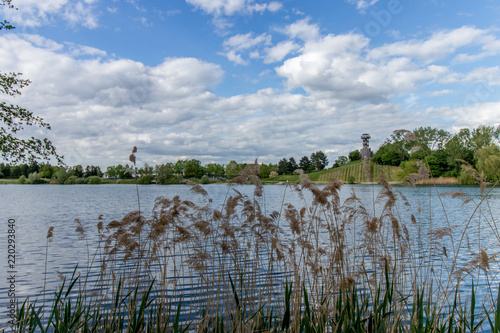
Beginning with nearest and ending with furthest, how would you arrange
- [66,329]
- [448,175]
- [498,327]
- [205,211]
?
[498,327]
[66,329]
[205,211]
[448,175]

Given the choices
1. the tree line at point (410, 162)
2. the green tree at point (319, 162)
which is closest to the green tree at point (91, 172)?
the tree line at point (410, 162)

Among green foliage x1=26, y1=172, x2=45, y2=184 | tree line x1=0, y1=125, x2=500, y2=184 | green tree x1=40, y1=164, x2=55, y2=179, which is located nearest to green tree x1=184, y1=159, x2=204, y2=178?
tree line x1=0, y1=125, x2=500, y2=184

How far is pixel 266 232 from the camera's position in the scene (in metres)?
5.74

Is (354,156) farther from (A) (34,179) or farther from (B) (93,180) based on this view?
(A) (34,179)

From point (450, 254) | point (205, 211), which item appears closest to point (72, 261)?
point (205, 211)

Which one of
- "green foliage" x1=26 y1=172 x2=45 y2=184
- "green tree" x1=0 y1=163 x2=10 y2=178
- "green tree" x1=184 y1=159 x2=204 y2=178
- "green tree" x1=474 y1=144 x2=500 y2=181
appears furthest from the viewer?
"green tree" x1=184 y1=159 x2=204 y2=178

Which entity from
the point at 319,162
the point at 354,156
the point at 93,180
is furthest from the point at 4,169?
the point at 354,156

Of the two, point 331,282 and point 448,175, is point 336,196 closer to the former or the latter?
point 331,282

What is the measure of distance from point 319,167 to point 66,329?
11779 cm

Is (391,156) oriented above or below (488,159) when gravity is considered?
above

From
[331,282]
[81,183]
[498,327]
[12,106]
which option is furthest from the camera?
[81,183]

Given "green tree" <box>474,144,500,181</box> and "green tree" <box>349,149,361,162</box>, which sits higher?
"green tree" <box>349,149,361,162</box>

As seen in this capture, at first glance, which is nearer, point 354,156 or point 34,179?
point 34,179

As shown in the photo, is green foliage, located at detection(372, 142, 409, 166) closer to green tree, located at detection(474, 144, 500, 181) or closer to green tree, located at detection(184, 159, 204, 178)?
green tree, located at detection(474, 144, 500, 181)
